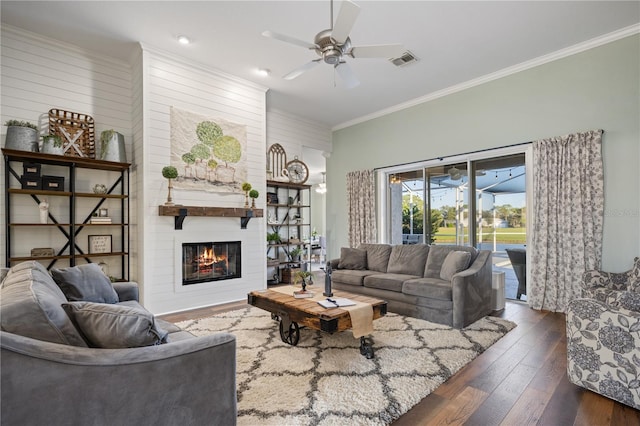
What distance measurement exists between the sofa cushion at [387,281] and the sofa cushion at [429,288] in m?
0.10

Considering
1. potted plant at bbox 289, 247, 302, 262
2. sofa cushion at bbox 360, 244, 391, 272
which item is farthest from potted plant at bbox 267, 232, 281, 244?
sofa cushion at bbox 360, 244, 391, 272

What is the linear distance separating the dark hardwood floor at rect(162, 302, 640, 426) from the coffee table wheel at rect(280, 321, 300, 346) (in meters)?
1.30

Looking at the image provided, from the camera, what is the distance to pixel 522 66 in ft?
15.0

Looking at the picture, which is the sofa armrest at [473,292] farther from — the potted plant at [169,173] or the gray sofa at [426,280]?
the potted plant at [169,173]

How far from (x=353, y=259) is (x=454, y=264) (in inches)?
63.6

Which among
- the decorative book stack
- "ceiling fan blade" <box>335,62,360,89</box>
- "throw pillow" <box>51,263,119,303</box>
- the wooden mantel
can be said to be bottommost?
"throw pillow" <box>51,263,119,303</box>

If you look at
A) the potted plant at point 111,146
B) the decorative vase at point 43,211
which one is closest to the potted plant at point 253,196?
the potted plant at point 111,146

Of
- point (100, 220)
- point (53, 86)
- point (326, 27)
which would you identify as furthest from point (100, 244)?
point (326, 27)

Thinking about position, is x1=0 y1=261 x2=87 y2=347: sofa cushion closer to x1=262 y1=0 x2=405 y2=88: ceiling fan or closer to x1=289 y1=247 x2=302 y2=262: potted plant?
x1=262 y1=0 x2=405 y2=88: ceiling fan

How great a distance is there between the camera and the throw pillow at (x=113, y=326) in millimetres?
1418

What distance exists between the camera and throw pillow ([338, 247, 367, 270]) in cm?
509

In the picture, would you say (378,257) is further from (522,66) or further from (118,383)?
(118,383)

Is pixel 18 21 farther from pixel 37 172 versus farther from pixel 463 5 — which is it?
pixel 463 5

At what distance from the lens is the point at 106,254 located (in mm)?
4152
